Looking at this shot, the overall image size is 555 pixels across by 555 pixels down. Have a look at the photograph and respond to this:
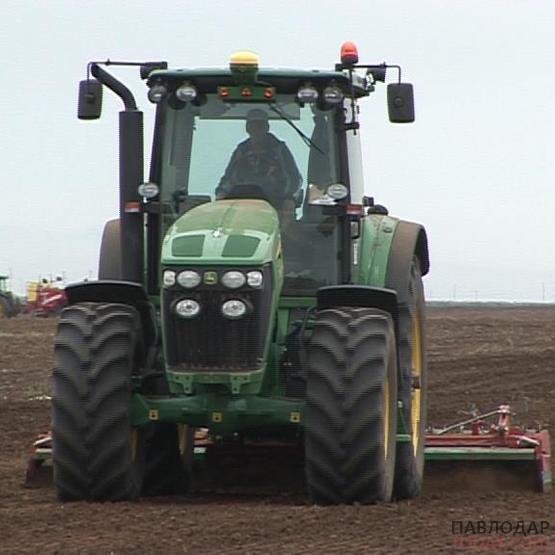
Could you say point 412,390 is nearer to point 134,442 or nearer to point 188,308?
point 134,442

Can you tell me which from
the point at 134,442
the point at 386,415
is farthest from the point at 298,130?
the point at 134,442

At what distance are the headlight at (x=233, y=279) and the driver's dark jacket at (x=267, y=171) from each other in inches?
40.1

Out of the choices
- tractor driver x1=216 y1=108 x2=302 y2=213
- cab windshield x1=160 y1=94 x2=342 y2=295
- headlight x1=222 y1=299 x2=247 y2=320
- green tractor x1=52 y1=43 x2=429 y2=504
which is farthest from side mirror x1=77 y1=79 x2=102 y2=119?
headlight x1=222 y1=299 x2=247 y2=320

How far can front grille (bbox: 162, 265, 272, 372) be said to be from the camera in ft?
27.2

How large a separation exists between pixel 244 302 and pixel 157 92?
1.64 metres

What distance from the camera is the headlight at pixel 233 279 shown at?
8266mm

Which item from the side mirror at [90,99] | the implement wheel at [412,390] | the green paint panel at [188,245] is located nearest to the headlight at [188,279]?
the green paint panel at [188,245]

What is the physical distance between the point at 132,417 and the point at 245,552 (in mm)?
2026

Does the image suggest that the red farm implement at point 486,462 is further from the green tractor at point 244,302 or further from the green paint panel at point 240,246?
the green paint panel at point 240,246

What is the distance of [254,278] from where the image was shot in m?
8.31

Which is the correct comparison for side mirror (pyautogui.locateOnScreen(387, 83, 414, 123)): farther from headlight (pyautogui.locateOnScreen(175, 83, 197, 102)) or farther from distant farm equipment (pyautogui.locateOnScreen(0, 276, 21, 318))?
distant farm equipment (pyautogui.locateOnScreen(0, 276, 21, 318))

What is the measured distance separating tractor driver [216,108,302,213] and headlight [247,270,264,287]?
921 mm

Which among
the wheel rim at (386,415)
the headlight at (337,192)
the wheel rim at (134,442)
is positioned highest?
the headlight at (337,192)

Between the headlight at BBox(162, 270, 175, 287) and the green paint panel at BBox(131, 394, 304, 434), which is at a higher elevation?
the headlight at BBox(162, 270, 175, 287)
